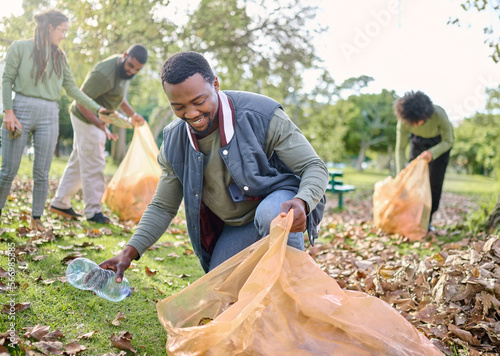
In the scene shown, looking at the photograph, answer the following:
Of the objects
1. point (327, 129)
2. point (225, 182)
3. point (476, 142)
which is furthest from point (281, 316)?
point (476, 142)

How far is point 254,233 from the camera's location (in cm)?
235

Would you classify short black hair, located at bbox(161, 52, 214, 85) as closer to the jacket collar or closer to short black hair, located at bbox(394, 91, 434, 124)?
the jacket collar

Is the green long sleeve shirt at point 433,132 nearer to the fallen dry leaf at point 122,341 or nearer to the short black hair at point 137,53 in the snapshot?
the short black hair at point 137,53

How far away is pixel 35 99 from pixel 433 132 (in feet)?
14.3

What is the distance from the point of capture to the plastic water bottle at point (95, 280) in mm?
2314

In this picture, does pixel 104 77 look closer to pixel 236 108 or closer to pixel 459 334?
pixel 236 108

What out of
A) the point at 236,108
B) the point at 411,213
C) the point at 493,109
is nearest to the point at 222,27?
the point at 411,213

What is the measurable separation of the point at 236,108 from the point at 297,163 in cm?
44

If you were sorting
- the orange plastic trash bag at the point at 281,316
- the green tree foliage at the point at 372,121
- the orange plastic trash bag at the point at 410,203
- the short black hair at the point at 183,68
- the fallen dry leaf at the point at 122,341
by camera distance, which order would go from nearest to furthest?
the orange plastic trash bag at the point at 281,316 → the short black hair at the point at 183,68 → the fallen dry leaf at the point at 122,341 → the orange plastic trash bag at the point at 410,203 → the green tree foliage at the point at 372,121

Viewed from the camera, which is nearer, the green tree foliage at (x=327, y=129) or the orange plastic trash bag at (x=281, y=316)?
the orange plastic trash bag at (x=281, y=316)

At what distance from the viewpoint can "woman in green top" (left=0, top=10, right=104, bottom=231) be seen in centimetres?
358

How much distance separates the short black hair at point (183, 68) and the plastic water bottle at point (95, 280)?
1109 mm

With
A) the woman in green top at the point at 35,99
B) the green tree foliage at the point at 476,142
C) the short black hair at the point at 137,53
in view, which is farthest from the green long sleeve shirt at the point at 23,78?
the green tree foliage at the point at 476,142

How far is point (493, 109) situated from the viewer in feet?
84.2
